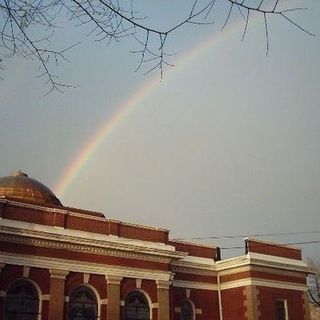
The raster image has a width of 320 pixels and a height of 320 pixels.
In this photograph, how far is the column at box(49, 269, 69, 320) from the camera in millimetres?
18844

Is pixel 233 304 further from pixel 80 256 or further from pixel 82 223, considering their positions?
pixel 82 223

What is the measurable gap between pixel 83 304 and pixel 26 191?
715 cm

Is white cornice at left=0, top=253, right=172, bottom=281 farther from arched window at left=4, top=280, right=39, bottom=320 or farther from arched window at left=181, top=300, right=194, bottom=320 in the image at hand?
arched window at left=181, top=300, right=194, bottom=320

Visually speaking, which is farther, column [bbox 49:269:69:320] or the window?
the window

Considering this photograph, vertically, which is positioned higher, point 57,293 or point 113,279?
point 113,279

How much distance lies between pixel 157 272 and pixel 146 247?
1.34 metres

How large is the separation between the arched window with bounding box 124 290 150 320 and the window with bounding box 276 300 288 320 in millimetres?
8035

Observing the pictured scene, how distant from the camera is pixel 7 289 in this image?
18312 millimetres

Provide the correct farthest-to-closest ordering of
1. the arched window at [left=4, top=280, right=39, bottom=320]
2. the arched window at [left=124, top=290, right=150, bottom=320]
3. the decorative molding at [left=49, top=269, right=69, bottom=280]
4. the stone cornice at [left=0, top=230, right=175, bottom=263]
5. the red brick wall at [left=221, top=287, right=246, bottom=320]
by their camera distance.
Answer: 1. the red brick wall at [left=221, top=287, right=246, bottom=320]
2. the arched window at [left=124, top=290, right=150, bottom=320]
3. the decorative molding at [left=49, top=269, right=69, bottom=280]
4. the stone cornice at [left=0, top=230, right=175, bottom=263]
5. the arched window at [left=4, top=280, right=39, bottom=320]

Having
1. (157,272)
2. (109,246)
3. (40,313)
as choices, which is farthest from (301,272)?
(40,313)

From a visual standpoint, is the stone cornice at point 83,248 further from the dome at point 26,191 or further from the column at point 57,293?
the dome at point 26,191

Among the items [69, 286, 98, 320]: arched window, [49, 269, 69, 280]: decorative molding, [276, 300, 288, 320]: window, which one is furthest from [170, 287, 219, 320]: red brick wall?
[49, 269, 69, 280]: decorative molding

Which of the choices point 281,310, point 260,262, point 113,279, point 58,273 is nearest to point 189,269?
point 260,262

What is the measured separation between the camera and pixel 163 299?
72.1 ft
